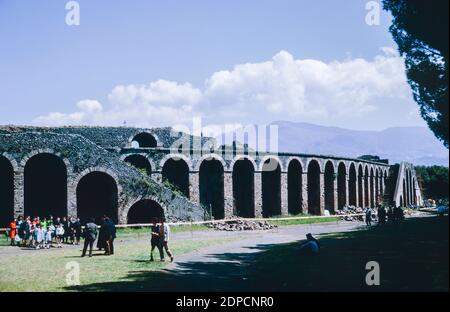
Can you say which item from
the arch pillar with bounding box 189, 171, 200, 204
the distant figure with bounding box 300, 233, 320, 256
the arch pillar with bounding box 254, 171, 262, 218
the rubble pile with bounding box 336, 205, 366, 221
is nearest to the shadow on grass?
the distant figure with bounding box 300, 233, 320, 256

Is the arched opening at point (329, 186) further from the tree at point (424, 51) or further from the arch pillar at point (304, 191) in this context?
the tree at point (424, 51)

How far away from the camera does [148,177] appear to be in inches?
933

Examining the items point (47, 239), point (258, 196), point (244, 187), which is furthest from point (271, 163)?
point (47, 239)

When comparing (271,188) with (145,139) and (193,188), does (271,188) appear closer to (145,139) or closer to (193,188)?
(193,188)

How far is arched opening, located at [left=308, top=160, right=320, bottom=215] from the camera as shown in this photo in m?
34.6

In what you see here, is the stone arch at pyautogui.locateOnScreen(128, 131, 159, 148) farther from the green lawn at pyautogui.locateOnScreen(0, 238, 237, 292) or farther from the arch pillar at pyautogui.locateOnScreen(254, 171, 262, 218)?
the green lawn at pyautogui.locateOnScreen(0, 238, 237, 292)

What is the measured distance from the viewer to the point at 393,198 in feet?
158

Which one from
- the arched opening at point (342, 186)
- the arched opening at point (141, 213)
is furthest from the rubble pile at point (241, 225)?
the arched opening at point (342, 186)

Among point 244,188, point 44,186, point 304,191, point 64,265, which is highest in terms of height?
point 44,186

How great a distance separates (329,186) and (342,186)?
353 cm

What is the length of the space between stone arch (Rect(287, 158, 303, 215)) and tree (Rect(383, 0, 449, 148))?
55.6 ft

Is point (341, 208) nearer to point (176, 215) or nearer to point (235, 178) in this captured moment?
point (235, 178)

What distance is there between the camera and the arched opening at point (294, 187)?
108ft

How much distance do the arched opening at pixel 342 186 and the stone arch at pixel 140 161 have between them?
2068 cm
